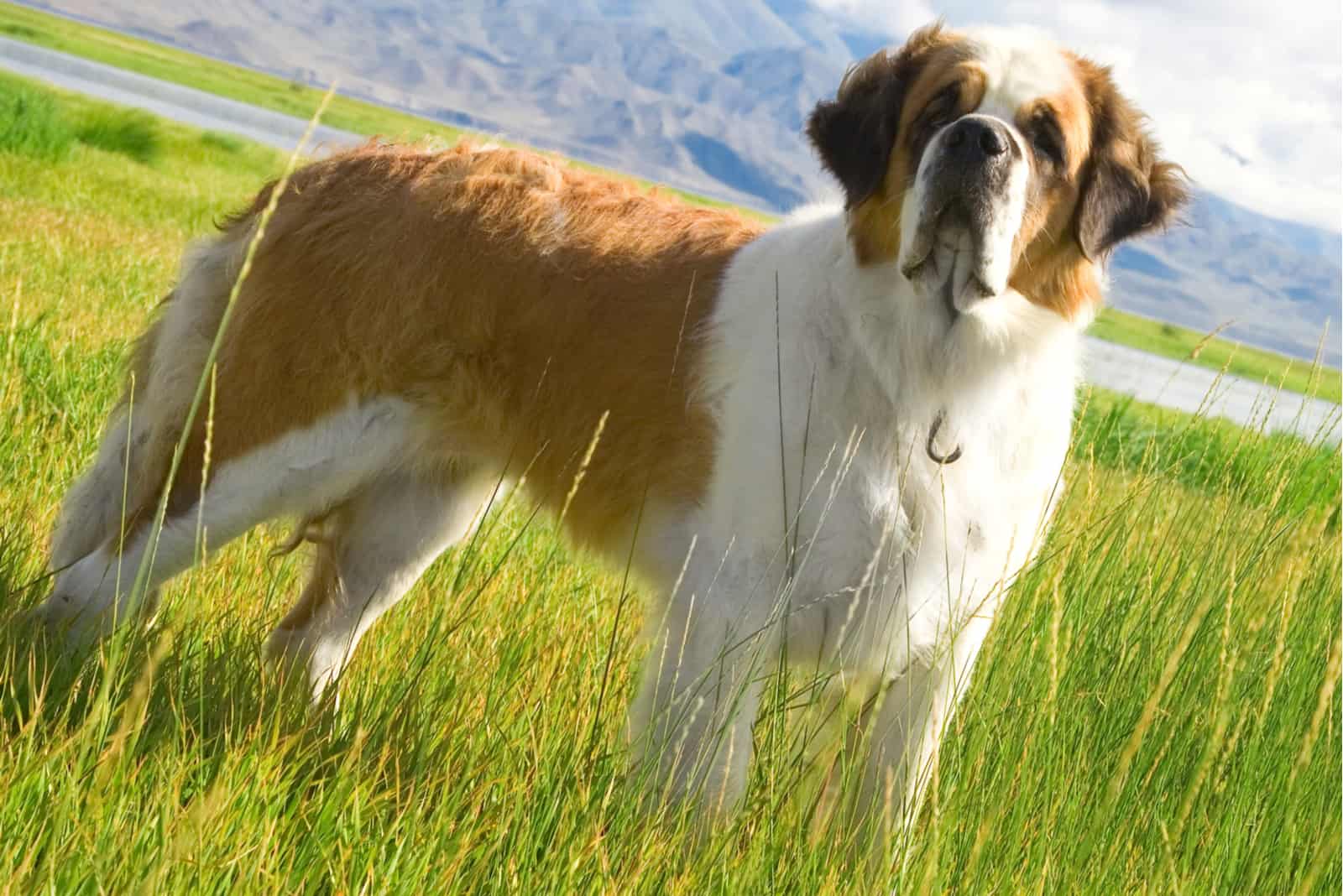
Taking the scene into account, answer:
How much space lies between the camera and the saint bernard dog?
290cm

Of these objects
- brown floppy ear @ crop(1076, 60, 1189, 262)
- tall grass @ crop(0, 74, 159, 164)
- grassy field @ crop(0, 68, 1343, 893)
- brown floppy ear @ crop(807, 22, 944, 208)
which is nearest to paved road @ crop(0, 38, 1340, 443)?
tall grass @ crop(0, 74, 159, 164)

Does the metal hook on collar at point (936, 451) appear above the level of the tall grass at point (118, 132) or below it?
above

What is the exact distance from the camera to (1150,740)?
10.4ft

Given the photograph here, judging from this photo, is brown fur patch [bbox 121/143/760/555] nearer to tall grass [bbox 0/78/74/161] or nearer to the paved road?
tall grass [bbox 0/78/74/161]

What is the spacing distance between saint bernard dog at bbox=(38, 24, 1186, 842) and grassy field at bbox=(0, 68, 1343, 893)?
6.4 inches

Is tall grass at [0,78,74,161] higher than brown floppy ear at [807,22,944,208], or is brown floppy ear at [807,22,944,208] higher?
brown floppy ear at [807,22,944,208]

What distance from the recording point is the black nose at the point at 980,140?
9.00 ft

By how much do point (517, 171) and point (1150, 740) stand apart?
2.16 meters

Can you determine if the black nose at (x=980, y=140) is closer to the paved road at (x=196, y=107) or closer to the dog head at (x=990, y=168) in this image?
the dog head at (x=990, y=168)

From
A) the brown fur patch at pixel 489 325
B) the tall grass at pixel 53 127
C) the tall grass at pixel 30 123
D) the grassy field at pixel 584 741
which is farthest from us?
the tall grass at pixel 53 127

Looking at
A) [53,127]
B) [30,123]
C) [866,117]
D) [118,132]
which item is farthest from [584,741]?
[118,132]

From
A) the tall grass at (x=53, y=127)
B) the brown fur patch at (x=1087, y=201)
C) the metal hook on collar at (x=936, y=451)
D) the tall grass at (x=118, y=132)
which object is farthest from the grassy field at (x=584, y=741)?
the tall grass at (x=118, y=132)

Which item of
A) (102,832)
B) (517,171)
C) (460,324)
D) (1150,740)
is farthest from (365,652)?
(1150,740)

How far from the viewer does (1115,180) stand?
308 centimetres
